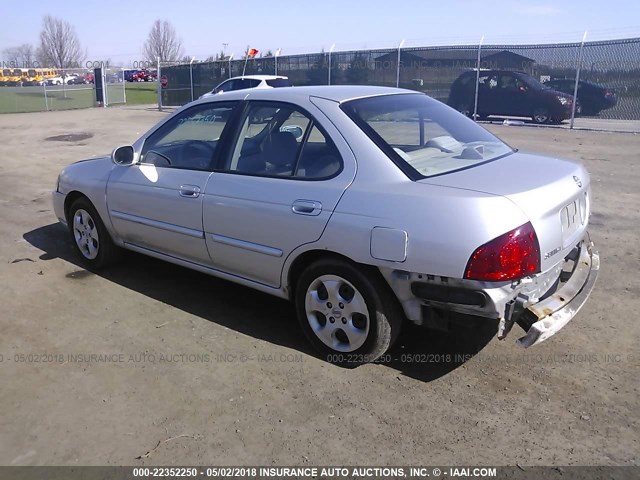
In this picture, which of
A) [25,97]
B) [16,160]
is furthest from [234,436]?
[25,97]

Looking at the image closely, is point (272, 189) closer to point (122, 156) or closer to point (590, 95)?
point (122, 156)

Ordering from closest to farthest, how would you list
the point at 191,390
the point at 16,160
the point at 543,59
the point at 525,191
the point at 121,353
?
the point at 525,191, the point at 191,390, the point at 121,353, the point at 16,160, the point at 543,59

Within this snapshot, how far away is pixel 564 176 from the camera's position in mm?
3463

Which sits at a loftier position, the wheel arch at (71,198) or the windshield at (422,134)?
the windshield at (422,134)

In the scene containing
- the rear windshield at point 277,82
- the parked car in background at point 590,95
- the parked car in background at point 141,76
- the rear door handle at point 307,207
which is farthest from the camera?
the parked car in background at point 141,76

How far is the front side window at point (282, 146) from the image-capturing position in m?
3.59

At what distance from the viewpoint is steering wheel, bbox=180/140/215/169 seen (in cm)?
423

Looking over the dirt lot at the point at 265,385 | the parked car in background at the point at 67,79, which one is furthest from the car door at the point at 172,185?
the parked car in background at the point at 67,79

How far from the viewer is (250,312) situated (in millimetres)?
4441

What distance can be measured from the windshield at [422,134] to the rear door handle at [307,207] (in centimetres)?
53

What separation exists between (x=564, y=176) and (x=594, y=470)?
5.54 feet

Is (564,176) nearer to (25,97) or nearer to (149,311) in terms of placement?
(149,311)

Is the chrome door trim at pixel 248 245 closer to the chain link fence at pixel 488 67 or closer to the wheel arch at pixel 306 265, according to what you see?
the wheel arch at pixel 306 265

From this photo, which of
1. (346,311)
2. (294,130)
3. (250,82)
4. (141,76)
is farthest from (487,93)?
(141,76)
